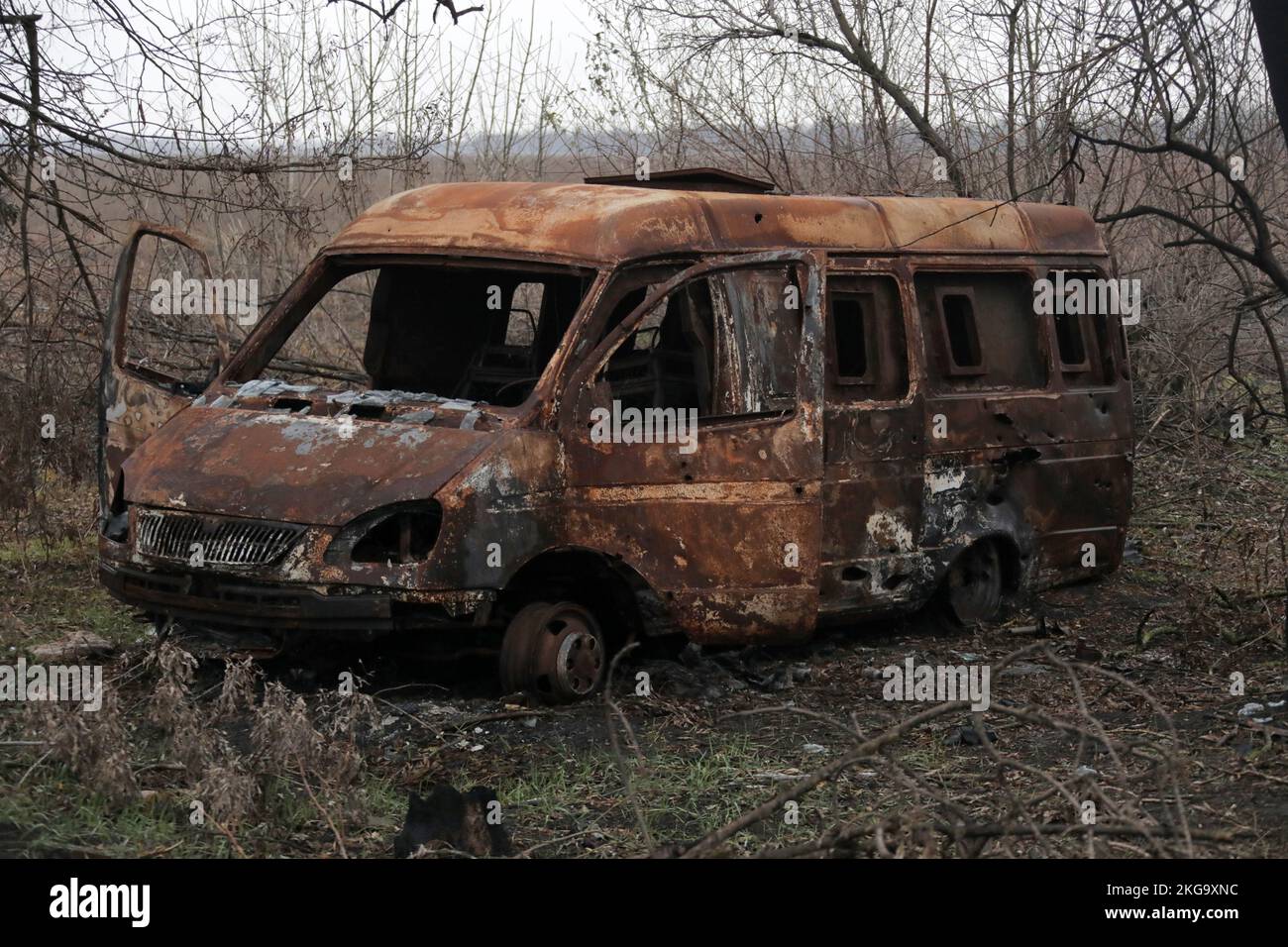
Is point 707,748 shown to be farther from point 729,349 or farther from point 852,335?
point 852,335

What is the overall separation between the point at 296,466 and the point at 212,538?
1.46 ft

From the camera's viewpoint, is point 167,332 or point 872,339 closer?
point 872,339

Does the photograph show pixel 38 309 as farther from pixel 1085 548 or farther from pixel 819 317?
pixel 1085 548

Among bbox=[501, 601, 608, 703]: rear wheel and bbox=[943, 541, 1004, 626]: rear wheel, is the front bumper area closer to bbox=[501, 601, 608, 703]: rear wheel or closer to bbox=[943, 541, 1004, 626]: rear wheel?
bbox=[501, 601, 608, 703]: rear wheel

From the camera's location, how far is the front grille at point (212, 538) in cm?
662

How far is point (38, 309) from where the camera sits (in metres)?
10.5

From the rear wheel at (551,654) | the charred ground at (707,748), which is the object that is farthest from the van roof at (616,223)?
the charred ground at (707,748)

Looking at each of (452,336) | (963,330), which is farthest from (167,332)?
(963,330)

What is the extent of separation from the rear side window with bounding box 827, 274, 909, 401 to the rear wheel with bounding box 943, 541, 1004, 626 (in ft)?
3.97

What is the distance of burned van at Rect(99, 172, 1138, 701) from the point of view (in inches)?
265

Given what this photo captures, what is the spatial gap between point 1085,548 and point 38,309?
6607mm

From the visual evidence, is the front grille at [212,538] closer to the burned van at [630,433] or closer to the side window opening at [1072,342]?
the burned van at [630,433]

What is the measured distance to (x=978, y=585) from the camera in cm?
918

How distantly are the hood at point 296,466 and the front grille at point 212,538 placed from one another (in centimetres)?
5
